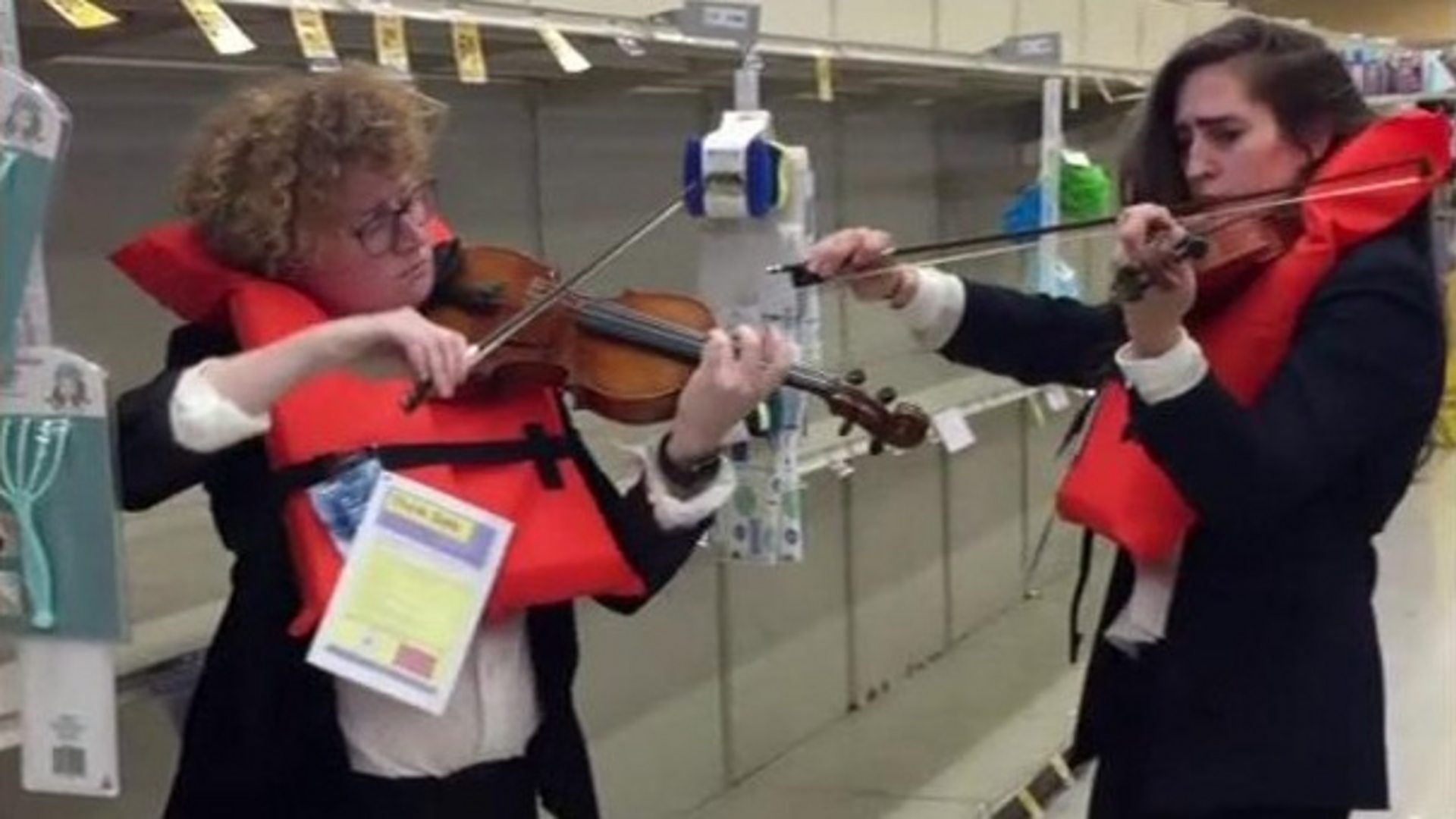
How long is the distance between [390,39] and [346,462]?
1.61 ft

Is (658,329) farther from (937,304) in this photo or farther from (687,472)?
(937,304)

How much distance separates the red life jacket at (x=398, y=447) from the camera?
1.58m

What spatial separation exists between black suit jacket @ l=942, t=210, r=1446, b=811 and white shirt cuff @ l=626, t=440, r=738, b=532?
382 mm

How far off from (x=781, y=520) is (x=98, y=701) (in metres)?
1.15

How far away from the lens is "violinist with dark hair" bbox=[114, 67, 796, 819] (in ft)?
5.22

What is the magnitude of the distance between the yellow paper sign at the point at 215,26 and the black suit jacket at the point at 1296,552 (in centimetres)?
82

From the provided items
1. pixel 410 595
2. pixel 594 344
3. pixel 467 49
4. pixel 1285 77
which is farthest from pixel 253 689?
pixel 1285 77

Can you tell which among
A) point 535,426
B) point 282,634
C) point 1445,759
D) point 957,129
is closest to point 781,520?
point 535,426

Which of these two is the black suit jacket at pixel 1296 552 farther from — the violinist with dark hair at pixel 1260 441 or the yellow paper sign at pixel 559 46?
the yellow paper sign at pixel 559 46

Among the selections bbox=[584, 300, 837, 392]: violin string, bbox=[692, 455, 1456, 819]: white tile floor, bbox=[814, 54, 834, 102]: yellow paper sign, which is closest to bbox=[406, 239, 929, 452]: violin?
bbox=[584, 300, 837, 392]: violin string

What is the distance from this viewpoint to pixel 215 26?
62.1 inches

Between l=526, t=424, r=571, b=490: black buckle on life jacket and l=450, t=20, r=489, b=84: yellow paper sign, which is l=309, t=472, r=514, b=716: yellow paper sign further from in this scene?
l=450, t=20, r=489, b=84: yellow paper sign

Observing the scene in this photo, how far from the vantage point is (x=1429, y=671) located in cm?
434

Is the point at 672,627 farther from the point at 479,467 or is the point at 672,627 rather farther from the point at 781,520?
the point at 479,467
